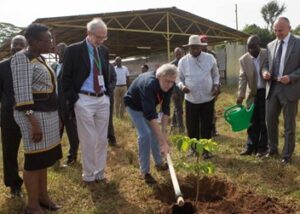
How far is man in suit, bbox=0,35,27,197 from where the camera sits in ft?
14.8

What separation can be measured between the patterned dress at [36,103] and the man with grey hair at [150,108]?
1073mm

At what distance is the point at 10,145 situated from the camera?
467cm

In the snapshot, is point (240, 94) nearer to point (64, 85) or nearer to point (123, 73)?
point (64, 85)

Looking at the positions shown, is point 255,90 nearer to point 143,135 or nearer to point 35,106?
point 143,135

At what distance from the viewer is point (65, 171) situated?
228 inches

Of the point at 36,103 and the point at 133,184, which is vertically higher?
the point at 36,103

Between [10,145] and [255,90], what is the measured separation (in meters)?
3.64

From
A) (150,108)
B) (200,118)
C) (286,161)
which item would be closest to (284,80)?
(286,161)

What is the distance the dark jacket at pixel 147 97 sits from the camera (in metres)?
4.62

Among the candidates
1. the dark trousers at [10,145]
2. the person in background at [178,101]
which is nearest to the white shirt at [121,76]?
the person in background at [178,101]

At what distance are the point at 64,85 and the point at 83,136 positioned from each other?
0.63 metres

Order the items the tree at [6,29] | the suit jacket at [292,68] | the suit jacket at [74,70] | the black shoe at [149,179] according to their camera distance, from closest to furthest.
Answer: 1. the suit jacket at [74,70]
2. the black shoe at [149,179]
3. the suit jacket at [292,68]
4. the tree at [6,29]

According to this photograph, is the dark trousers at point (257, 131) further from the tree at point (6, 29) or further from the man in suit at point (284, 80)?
the tree at point (6, 29)

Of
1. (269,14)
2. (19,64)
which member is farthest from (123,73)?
(269,14)
